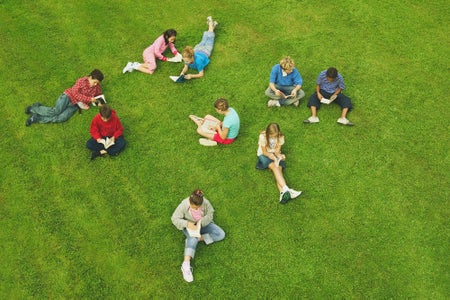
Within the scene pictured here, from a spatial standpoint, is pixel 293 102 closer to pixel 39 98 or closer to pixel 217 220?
pixel 217 220

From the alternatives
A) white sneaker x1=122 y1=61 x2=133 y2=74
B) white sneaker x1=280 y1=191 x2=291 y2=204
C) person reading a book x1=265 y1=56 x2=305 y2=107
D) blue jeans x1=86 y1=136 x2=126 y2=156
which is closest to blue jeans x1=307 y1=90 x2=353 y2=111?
person reading a book x1=265 y1=56 x2=305 y2=107

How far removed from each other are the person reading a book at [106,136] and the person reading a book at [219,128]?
6.48ft

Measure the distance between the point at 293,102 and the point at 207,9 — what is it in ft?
16.4

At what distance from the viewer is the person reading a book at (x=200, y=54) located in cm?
1162

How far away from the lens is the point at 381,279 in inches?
333

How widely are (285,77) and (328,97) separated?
128 cm

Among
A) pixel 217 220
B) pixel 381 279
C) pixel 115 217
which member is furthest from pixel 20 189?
pixel 381 279

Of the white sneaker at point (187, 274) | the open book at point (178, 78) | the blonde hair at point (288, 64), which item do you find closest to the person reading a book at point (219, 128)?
the open book at point (178, 78)

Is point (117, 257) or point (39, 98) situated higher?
point (39, 98)

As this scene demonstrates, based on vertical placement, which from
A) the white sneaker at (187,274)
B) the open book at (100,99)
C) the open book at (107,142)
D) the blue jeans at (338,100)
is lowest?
the white sneaker at (187,274)

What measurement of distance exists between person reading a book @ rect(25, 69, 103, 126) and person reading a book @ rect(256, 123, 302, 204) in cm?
449

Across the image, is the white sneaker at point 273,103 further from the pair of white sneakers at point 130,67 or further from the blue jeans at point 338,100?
the pair of white sneakers at point 130,67

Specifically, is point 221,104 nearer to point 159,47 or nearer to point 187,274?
point 159,47

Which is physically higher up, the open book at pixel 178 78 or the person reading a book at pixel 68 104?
the open book at pixel 178 78
